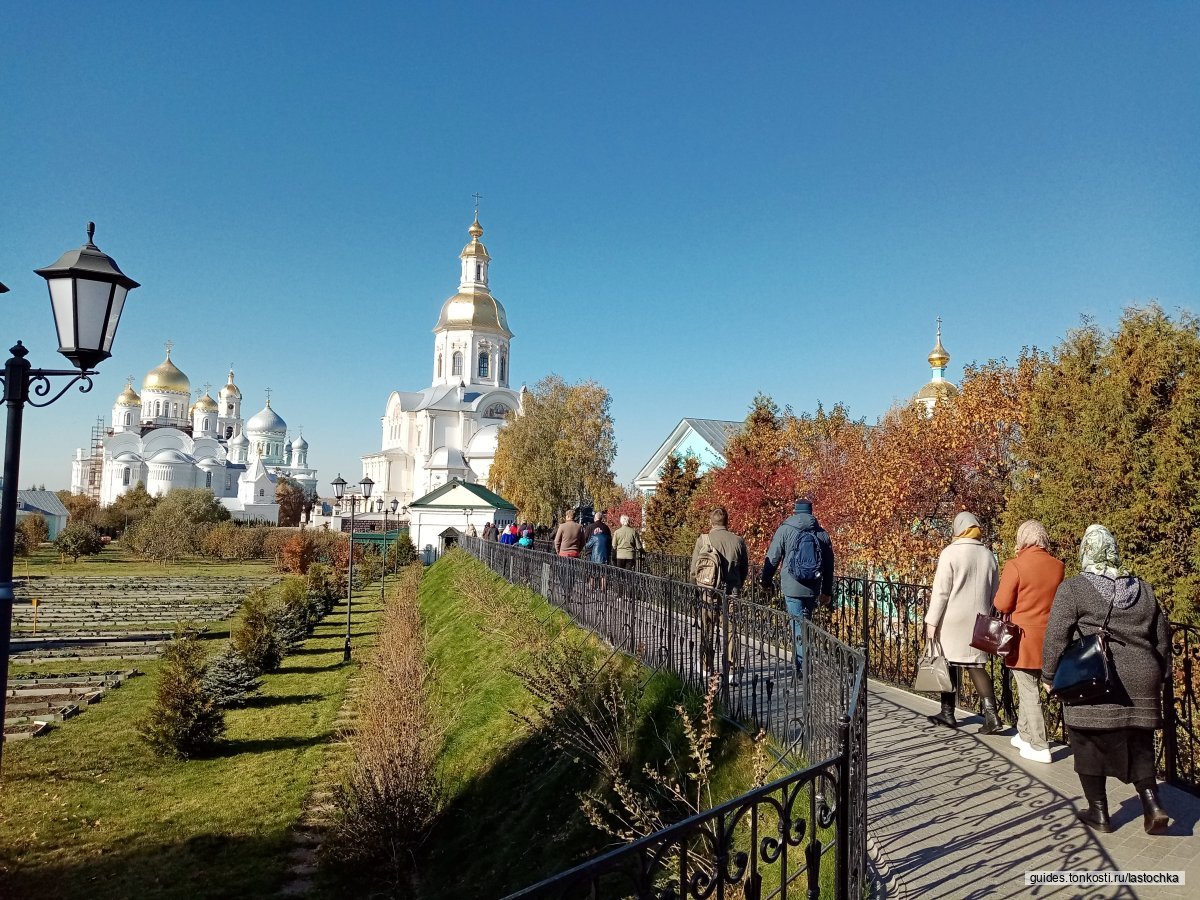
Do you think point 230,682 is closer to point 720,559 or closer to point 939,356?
point 720,559

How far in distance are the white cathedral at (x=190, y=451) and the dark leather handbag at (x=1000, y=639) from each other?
272ft

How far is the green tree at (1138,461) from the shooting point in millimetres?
7809

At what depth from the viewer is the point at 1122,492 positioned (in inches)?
334

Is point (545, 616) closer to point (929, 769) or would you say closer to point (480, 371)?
point (929, 769)

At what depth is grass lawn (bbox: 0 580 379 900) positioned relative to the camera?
24.3ft

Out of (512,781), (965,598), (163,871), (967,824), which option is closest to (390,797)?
(512,781)

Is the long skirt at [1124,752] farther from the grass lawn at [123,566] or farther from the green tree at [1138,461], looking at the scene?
the grass lawn at [123,566]

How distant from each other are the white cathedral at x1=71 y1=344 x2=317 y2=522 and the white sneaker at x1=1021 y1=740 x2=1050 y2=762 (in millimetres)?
82954

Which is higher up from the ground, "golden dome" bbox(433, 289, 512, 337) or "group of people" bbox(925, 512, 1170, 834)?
"golden dome" bbox(433, 289, 512, 337)

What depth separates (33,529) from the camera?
5056 cm

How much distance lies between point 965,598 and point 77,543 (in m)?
51.4

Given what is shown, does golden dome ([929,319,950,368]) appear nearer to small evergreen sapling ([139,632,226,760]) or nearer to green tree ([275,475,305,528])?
small evergreen sapling ([139,632,226,760])

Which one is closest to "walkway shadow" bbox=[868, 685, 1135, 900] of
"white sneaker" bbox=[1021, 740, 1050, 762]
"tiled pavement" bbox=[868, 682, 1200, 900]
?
"tiled pavement" bbox=[868, 682, 1200, 900]

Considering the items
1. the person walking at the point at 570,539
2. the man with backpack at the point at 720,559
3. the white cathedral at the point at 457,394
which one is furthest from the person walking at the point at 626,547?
the white cathedral at the point at 457,394
